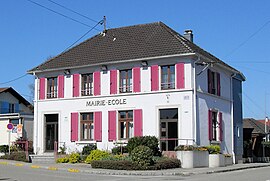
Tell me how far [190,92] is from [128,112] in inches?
196

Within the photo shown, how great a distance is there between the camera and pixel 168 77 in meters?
32.6

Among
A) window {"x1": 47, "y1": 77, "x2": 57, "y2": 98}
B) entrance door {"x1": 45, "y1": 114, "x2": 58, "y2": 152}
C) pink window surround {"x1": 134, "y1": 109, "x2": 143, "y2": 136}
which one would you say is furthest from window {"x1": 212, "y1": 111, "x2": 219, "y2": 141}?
window {"x1": 47, "y1": 77, "x2": 57, "y2": 98}

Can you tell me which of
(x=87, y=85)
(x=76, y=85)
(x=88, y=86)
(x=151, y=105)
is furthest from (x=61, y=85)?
(x=151, y=105)

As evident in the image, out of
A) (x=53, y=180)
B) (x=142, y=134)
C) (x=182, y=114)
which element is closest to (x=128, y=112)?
(x=142, y=134)

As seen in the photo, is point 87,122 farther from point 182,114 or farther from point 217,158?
point 217,158

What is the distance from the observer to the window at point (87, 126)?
116ft

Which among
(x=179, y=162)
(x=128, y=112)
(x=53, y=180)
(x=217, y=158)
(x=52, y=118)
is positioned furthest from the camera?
(x=52, y=118)

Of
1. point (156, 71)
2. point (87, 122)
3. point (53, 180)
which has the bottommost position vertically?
point (53, 180)

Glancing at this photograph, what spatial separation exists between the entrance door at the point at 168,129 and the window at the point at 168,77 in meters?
1.66

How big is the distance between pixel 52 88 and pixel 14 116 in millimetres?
6107

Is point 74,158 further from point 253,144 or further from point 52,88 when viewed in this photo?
point 253,144

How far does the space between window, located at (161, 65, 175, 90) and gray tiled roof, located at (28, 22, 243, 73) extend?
1.03m

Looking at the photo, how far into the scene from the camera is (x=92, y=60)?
118 feet

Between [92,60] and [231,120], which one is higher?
[92,60]
